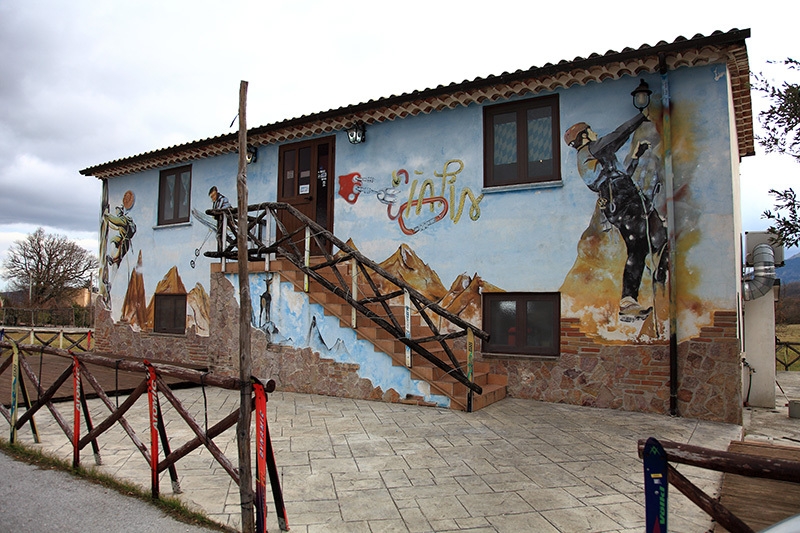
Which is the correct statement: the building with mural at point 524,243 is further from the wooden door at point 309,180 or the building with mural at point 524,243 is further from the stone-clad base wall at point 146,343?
the stone-clad base wall at point 146,343

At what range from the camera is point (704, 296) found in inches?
257

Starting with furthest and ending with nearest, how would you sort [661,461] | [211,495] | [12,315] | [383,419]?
[12,315]
[383,419]
[211,495]
[661,461]

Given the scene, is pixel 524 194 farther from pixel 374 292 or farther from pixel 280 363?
pixel 280 363

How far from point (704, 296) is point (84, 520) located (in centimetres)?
697

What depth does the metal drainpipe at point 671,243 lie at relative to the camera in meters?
6.58

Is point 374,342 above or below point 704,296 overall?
below

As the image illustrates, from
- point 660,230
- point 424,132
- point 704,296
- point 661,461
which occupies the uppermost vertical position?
point 424,132

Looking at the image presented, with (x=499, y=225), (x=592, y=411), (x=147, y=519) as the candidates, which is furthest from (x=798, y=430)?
(x=147, y=519)

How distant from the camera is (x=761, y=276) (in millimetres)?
8500

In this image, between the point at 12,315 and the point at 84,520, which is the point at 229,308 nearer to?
the point at 84,520

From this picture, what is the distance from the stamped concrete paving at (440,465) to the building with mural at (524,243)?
0.68m

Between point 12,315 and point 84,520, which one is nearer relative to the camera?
point 84,520

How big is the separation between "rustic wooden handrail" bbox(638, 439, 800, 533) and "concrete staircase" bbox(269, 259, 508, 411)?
4545mm

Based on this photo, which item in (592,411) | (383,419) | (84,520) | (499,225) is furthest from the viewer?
(499,225)
